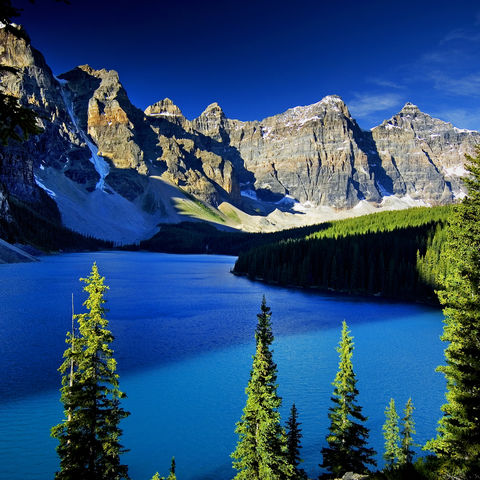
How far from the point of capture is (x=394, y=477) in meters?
11.4

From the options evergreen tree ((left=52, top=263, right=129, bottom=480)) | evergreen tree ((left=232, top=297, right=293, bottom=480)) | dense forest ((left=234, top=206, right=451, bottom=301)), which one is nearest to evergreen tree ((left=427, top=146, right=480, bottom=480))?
evergreen tree ((left=232, top=297, right=293, bottom=480))

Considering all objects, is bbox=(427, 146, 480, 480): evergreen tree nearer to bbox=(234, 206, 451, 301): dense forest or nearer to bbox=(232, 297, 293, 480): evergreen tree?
bbox=(232, 297, 293, 480): evergreen tree

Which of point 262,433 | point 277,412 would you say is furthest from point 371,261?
point 262,433

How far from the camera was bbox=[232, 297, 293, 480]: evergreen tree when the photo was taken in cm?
1507

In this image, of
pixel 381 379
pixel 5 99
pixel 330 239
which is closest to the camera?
pixel 5 99

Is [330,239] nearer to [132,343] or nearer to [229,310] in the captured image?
[229,310]

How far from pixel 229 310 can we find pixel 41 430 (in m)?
41.9

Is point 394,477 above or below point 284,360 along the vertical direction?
above

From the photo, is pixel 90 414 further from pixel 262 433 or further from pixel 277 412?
pixel 277 412

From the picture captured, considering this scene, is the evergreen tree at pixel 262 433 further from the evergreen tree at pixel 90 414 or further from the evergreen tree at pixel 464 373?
the evergreen tree at pixel 464 373

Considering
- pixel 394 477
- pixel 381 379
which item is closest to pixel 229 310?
pixel 381 379

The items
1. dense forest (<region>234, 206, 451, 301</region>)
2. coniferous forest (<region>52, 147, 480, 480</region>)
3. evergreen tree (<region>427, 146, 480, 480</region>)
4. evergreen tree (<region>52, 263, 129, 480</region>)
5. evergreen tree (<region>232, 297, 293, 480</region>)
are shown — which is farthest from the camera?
dense forest (<region>234, 206, 451, 301</region>)

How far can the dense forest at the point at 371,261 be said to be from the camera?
88500 millimetres

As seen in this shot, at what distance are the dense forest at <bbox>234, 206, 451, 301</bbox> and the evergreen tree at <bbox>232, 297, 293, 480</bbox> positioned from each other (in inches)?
3013
